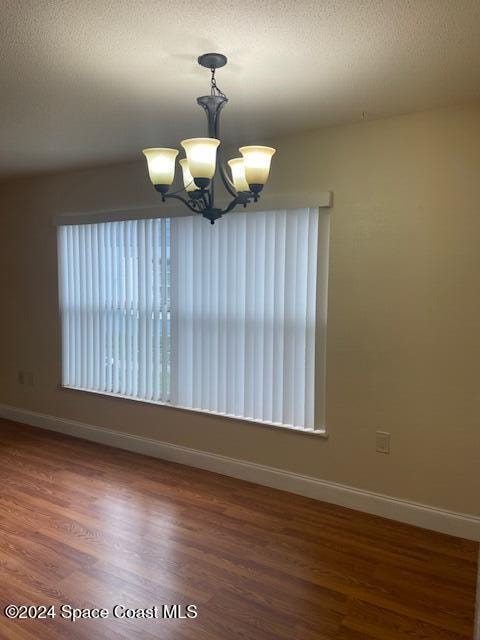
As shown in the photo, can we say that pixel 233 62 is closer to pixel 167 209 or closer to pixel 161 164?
pixel 161 164

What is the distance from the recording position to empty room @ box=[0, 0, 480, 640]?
1928 millimetres

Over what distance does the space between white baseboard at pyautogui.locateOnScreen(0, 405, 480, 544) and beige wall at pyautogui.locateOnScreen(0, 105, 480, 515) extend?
0.06 m

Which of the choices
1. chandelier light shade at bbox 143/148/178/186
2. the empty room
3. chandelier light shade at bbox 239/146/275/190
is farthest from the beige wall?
chandelier light shade at bbox 143/148/178/186

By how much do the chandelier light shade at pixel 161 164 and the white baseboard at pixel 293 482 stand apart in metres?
2.11

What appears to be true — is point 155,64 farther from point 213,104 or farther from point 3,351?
point 3,351

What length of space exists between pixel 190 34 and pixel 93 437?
340 cm

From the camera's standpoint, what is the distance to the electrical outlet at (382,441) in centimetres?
285

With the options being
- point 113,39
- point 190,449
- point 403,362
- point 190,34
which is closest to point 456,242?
point 403,362

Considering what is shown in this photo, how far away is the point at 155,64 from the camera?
204cm

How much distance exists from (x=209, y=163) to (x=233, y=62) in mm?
525

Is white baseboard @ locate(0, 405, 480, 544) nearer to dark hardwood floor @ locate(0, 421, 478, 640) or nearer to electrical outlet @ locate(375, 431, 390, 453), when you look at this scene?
dark hardwood floor @ locate(0, 421, 478, 640)

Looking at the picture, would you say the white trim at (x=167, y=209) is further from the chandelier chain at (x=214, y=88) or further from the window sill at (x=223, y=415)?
the window sill at (x=223, y=415)

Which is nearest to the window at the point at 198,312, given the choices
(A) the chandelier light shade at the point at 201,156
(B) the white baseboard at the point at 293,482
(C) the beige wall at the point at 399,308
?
(C) the beige wall at the point at 399,308

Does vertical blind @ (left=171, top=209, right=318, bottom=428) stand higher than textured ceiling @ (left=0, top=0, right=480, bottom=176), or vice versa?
textured ceiling @ (left=0, top=0, right=480, bottom=176)
